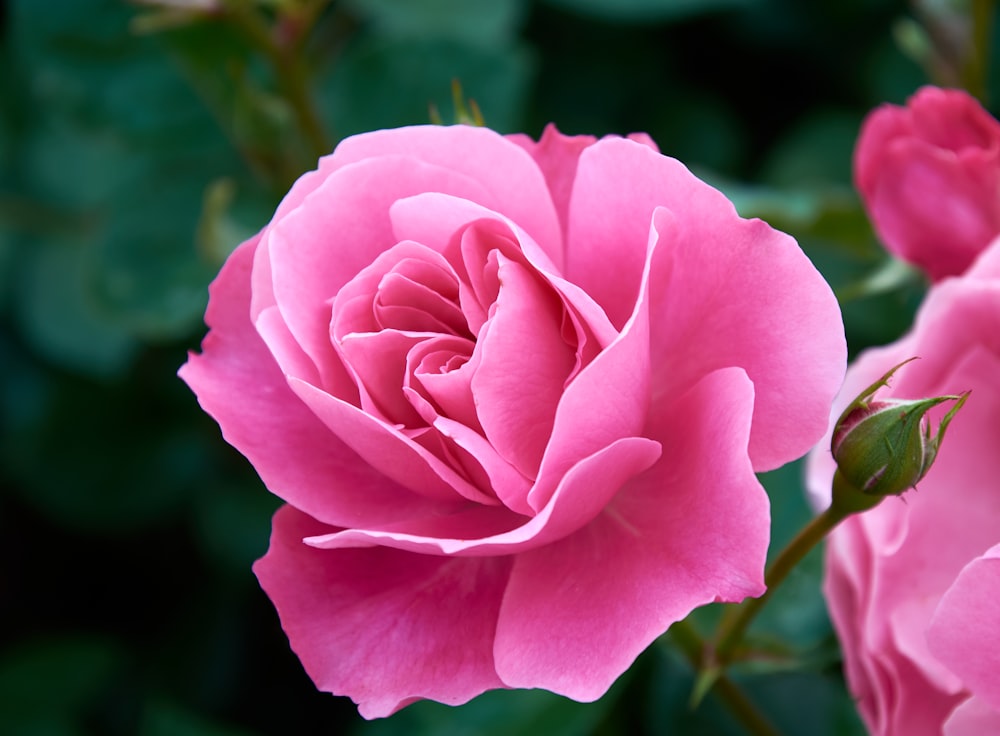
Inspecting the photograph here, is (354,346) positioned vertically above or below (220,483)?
above

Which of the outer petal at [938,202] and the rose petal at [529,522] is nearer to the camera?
the rose petal at [529,522]

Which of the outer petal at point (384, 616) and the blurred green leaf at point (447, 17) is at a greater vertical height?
the outer petal at point (384, 616)

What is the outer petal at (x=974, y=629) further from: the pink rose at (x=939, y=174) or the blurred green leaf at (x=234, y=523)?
the blurred green leaf at (x=234, y=523)

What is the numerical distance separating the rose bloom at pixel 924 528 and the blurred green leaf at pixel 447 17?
2.72 feet

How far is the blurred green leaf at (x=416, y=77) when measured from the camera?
1245mm

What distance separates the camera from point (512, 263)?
53cm

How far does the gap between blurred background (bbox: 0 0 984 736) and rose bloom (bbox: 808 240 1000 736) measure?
0.98 feet

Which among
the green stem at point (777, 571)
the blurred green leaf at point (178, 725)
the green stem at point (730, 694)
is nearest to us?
the green stem at point (777, 571)

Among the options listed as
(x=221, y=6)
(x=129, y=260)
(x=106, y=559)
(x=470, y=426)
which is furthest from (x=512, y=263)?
(x=106, y=559)

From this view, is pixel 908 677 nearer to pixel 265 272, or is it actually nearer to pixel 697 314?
pixel 697 314

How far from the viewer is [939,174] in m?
0.75

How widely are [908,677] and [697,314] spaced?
25 centimetres

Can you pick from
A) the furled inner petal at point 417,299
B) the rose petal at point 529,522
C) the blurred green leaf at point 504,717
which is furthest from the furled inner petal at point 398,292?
the blurred green leaf at point 504,717

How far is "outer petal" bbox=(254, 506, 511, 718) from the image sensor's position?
53cm
